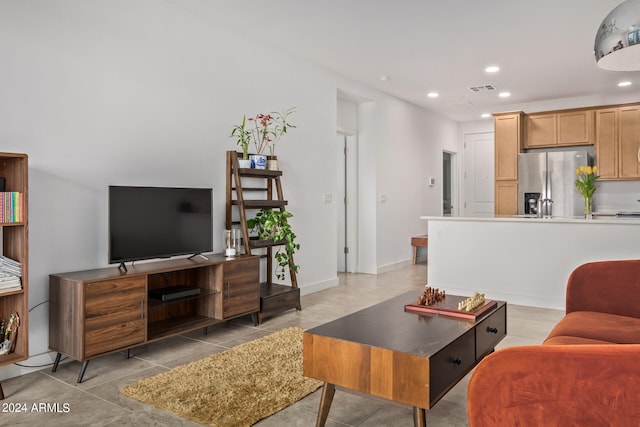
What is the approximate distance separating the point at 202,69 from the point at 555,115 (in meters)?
5.83

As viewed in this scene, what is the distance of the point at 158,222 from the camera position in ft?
11.2

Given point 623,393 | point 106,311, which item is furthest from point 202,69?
point 623,393

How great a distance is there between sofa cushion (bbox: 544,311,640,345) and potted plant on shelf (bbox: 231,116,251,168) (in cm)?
288

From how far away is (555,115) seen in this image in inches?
291

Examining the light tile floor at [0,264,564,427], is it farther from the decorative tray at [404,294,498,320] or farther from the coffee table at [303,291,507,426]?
the decorative tray at [404,294,498,320]

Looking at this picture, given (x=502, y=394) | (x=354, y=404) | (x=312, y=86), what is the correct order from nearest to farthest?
(x=502, y=394), (x=354, y=404), (x=312, y=86)

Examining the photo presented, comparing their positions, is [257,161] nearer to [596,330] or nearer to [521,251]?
[521,251]

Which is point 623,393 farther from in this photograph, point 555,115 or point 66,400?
point 555,115

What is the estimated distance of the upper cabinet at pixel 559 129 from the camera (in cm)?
716

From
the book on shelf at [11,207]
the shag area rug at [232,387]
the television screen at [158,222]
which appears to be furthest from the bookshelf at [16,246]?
the shag area rug at [232,387]

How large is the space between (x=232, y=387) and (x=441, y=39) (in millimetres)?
3789

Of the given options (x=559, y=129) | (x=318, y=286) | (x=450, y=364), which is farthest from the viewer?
(x=559, y=129)

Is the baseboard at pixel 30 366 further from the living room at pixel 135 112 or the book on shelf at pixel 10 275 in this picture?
the book on shelf at pixel 10 275

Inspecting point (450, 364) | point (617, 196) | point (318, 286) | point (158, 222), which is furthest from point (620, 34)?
point (617, 196)
